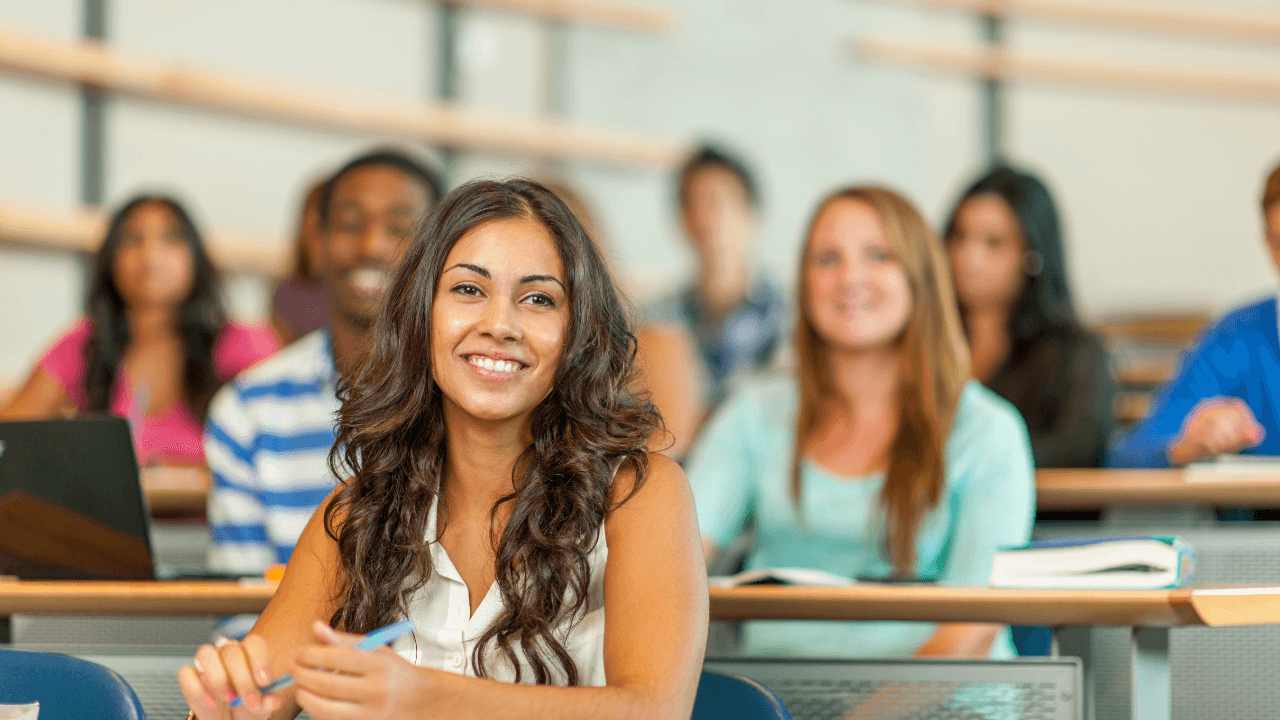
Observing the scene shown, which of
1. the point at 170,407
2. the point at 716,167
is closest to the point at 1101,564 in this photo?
the point at 170,407

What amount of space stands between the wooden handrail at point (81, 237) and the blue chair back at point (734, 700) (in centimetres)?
282

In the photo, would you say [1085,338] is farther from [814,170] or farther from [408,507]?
[814,170]

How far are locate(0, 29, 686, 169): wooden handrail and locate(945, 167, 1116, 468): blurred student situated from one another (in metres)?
2.07

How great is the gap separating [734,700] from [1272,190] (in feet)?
5.52

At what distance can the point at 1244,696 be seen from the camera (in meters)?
2.14

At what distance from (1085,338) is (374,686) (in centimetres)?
226

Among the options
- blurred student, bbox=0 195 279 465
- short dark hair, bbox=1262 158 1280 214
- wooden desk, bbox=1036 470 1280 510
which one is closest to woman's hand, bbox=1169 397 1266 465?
wooden desk, bbox=1036 470 1280 510

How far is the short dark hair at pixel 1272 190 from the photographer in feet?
7.73

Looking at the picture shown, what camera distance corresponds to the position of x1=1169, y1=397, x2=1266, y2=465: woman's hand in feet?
7.33

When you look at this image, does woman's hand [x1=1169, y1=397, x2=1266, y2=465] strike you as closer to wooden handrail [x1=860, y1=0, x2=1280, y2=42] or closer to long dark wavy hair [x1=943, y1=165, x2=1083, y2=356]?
long dark wavy hair [x1=943, y1=165, x2=1083, y2=356]

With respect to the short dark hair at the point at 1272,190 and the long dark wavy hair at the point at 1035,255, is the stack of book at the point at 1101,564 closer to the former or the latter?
the short dark hair at the point at 1272,190

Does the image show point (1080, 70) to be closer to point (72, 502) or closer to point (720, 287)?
point (720, 287)

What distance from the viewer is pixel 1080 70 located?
197 inches

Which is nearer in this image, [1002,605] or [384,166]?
[1002,605]
